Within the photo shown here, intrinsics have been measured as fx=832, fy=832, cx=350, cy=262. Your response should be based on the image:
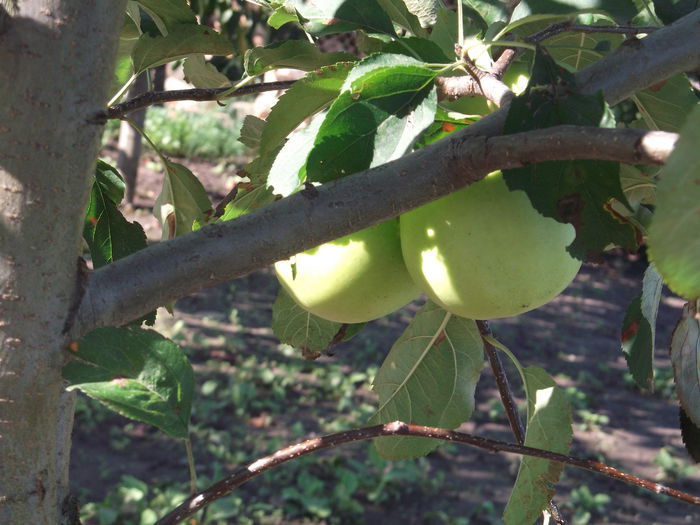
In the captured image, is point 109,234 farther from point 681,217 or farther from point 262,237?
point 681,217

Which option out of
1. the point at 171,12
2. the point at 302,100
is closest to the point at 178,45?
the point at 171,12

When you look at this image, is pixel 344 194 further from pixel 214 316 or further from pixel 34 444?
pixel 214 316

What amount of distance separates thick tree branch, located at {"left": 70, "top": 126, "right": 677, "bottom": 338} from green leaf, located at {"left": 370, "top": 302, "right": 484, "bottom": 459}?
388 mm

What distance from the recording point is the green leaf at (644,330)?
0.83 m

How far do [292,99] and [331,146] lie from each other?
0.47 ft

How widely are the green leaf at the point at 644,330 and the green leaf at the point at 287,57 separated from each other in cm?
39

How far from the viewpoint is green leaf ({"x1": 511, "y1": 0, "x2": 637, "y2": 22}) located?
77 cm

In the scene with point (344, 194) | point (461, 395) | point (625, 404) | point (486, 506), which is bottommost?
point (625, 404)

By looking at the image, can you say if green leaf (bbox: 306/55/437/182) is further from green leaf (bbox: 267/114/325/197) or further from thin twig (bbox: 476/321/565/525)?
thin twig (bbox: 476/321/565/525)

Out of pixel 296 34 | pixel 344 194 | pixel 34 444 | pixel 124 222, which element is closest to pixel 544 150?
pixel 344 194

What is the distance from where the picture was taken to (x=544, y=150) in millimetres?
566

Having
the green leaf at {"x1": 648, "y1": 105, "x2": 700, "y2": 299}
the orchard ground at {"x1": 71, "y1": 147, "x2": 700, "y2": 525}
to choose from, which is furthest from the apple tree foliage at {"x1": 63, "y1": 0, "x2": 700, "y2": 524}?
the orchard ground at {"x1": 71, "y1": 147, "x2": 700, "y2": 525}

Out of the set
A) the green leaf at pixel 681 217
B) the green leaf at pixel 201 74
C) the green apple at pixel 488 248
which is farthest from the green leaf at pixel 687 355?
the green leaf at pixel 201 74

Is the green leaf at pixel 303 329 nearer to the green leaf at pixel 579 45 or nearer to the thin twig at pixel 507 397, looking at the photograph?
the thin twig at pixel 507 397
